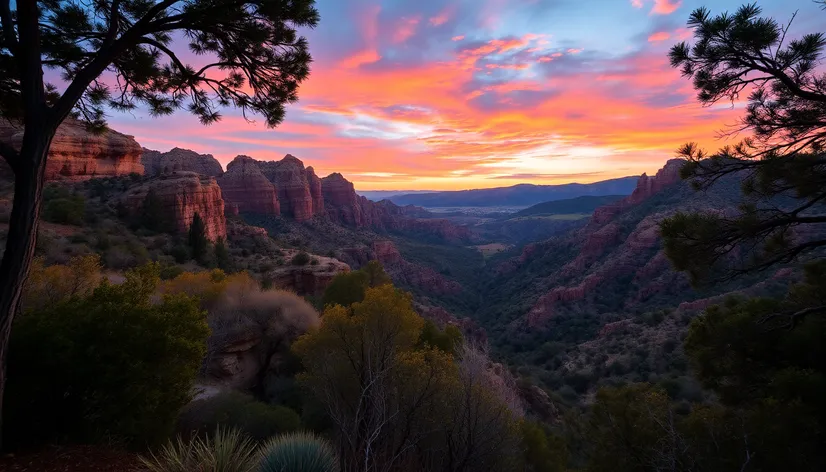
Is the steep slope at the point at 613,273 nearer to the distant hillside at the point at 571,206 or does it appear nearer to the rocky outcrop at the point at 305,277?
the rocky outcrop at the point at 305,277

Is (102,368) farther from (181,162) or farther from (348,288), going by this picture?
(181,162)

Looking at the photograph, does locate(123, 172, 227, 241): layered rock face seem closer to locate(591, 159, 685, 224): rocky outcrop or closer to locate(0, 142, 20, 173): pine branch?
locate(0, 142, 20, 173): pine branch

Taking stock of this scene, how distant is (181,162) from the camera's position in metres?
66.1

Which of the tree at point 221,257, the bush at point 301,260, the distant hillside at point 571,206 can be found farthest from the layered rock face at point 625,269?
the distant hillside at point 571,206

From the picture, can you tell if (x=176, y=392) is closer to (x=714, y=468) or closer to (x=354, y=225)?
(x=714, y=468)

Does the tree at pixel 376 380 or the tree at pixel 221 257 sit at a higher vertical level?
the tree at pixel 376 380

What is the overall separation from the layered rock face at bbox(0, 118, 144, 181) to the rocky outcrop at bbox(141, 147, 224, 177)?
64.2 feet

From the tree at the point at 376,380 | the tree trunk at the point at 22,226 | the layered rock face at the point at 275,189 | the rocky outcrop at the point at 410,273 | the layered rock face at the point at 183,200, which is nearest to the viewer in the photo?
the tree trunk at the point at 22,226

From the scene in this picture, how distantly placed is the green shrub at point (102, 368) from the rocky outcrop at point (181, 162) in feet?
201

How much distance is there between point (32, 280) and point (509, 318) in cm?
3884

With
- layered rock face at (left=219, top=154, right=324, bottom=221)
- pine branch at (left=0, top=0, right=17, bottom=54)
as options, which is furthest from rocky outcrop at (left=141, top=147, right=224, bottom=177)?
pine branch at (left=0, top=0, right=17, bottom=54)

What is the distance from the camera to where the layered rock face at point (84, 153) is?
32625 millimetres

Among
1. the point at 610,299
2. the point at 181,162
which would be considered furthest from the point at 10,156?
the point at 181,162

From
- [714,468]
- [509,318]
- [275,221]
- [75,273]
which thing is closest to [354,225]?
[275,221]
